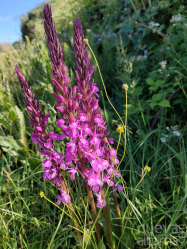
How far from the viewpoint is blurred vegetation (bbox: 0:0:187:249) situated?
4.62 ft

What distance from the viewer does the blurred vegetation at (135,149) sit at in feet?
4.62

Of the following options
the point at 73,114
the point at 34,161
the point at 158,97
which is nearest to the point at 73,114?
the point at 73,114

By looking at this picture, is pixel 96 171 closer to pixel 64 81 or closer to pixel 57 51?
pixel 64 81

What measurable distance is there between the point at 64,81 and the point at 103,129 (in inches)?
13.3

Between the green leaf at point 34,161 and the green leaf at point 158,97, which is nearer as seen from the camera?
the green leaf at point 34,161

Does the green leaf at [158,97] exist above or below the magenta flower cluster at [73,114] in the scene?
below

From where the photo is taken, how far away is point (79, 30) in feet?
2.65

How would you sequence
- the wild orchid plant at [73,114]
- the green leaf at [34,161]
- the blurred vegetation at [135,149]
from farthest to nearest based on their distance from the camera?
the green leaf at [34,161] → the blurred vegetation at [135,149] → the wild orchid plant at [73,114]

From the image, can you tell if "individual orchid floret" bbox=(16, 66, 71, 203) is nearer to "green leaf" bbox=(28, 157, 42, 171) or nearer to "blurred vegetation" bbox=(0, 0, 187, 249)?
"blurred vegetation" bbox=(0, 0, 187, 249)

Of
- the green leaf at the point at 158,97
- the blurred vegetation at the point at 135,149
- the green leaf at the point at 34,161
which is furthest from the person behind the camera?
the green leaf at the point at 158,97

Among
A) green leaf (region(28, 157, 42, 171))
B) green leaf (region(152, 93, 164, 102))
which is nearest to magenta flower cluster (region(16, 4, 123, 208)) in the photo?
green leaf (region(28, 157, 42, 171))

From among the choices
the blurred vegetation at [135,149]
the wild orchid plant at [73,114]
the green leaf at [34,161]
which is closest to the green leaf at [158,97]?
the blurred vegetation at [135,149]

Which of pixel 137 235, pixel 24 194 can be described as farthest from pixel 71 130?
pixel 24 194

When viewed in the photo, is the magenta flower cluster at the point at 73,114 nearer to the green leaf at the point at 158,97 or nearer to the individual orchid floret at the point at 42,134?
the individual orchid floret at the point at 42,134
